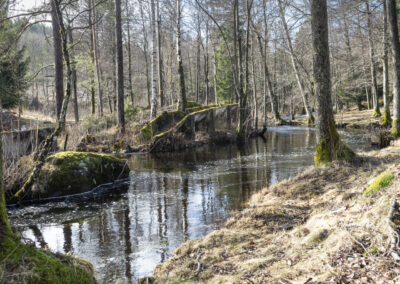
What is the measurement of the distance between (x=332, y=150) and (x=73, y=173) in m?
7.37

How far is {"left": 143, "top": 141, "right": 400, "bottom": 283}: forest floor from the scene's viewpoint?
2.80m

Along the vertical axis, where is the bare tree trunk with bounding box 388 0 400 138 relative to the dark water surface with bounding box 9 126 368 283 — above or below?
above

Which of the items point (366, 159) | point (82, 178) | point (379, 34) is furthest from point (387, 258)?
point (379, 34)

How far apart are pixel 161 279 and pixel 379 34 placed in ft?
63.3

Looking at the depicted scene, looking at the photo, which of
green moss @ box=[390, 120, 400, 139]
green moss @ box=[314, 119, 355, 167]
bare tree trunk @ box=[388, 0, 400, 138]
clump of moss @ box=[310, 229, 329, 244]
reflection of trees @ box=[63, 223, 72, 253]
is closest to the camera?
clump of moss @ box=[310, 229, 329, 244]

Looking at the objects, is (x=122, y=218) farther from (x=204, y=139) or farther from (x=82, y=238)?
(x=204, y=139)

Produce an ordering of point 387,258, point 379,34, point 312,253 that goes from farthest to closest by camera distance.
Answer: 1. point 379,34
2. point 312,253
3. point 387,258

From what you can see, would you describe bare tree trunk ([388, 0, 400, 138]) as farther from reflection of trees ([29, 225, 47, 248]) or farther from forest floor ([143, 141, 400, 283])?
reflection of trees ([29, 225, 47, 248])

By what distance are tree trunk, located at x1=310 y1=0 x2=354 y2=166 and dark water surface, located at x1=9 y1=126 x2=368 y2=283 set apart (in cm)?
225

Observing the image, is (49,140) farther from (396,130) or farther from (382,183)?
(396,130)

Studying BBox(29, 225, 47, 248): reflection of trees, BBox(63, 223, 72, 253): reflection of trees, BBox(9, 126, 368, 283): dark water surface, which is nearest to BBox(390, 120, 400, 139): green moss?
BBox(9, 126, 368, 283): dark water surface

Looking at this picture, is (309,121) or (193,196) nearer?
(193,196)

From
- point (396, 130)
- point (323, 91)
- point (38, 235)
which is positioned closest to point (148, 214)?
point (38, 235)

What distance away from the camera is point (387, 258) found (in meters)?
2.65
